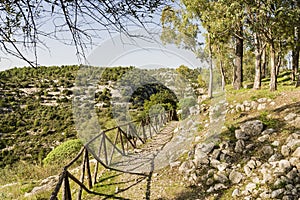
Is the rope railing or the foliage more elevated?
the foliage

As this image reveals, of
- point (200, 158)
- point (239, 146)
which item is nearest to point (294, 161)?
point (239, 146)

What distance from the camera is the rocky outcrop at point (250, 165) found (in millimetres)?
3828

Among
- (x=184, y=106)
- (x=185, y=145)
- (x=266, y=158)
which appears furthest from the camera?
(x=184, y=106)

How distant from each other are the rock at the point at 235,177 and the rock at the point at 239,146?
0.71m

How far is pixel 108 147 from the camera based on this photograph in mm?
6457

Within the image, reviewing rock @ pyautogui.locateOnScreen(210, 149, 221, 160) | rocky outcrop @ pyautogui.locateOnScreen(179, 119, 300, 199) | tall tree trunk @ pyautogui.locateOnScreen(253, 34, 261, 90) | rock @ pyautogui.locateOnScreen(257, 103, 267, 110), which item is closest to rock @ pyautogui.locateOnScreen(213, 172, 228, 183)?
rocky outcrop @ pyautogui.locateOnScreen(179, 119, 300, 199)

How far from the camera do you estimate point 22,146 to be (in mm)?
13102

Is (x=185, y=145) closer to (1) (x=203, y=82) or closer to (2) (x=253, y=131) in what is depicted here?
(2) (x=253, y=131)

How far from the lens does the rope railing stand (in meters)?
3.38

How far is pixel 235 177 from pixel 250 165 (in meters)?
0.35

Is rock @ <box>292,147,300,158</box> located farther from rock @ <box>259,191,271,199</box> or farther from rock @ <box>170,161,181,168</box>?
rock @ <box>170,161,181,168</box>

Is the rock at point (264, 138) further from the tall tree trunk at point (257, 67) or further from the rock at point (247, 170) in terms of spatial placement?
the tall tree trunk at point (257, 67)

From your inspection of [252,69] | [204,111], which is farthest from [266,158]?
[252,69]

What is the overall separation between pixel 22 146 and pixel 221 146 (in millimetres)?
10705
